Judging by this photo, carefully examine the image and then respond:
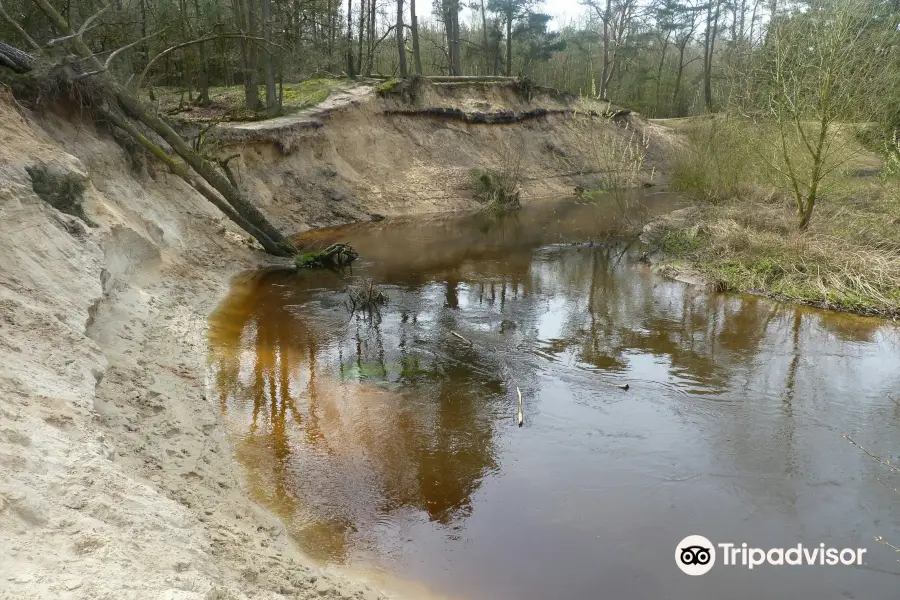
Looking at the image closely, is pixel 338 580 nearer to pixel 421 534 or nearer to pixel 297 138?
pixel 421 534

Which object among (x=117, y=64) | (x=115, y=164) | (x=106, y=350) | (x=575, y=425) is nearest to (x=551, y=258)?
(x=575, y=425)

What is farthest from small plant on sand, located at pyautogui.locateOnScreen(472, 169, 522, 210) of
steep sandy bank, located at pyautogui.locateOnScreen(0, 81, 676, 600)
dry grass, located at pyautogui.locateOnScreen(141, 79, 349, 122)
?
steep sandy bank, located at pyautogui.locateOnScreen(0, 81, 676, 600)

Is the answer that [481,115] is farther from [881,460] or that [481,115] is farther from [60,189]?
[881,460]

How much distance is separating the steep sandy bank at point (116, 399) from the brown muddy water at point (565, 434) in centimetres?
56

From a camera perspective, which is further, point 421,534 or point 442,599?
point 421,534

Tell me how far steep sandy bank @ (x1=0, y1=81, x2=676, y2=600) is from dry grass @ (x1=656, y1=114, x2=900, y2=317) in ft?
35.1

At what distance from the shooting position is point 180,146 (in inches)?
522

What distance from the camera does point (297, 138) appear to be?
21172 millimetres

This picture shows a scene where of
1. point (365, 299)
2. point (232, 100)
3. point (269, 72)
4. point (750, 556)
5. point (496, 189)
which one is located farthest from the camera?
point (496, 189)

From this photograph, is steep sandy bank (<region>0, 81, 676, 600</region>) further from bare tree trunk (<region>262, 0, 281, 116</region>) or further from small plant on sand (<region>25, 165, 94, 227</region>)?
bare tree trunk (<region>262, 0, 281, 116</region>)

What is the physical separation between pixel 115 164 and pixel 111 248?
4175 millimetres

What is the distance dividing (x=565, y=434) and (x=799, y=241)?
8.85m

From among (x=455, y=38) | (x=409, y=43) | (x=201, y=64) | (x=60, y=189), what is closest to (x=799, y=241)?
(x=60, y=189)

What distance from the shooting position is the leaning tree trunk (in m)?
12.0
